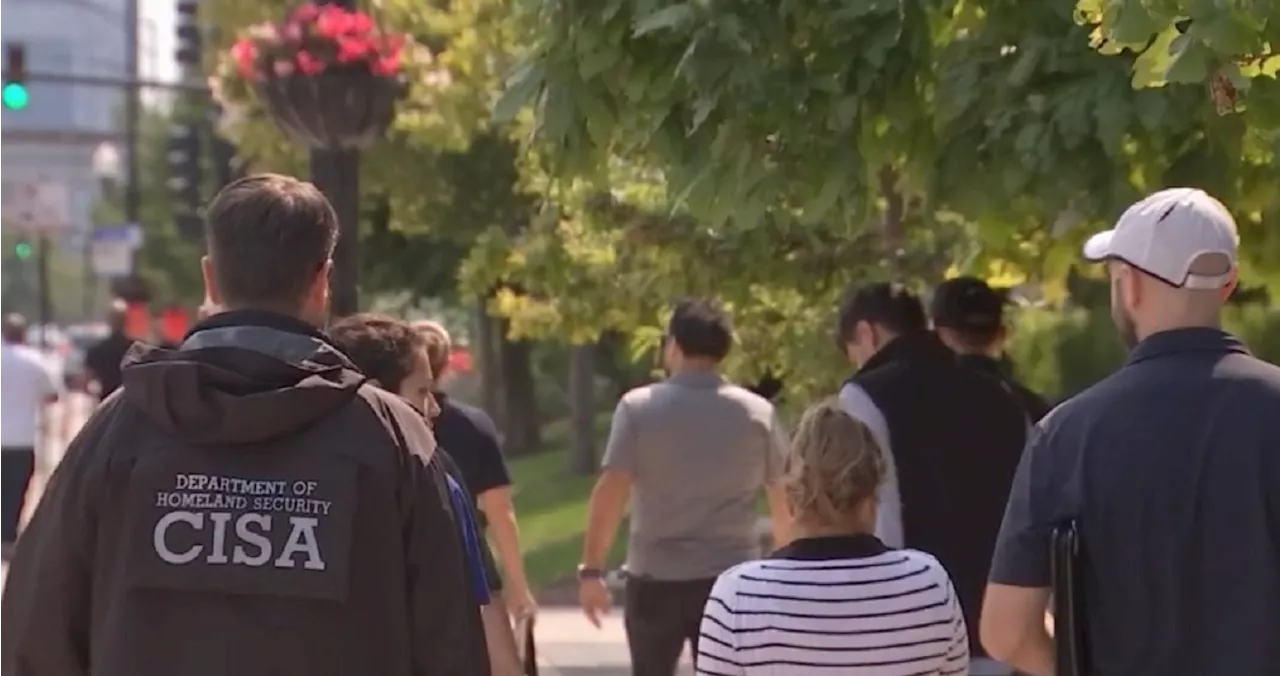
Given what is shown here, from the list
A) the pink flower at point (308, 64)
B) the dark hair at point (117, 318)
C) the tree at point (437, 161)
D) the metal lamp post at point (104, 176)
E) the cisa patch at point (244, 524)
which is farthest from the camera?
the metal lamp post at point (104, 176)

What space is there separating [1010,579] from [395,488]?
105cm

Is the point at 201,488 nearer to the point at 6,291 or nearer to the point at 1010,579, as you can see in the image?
the point at 1010,579

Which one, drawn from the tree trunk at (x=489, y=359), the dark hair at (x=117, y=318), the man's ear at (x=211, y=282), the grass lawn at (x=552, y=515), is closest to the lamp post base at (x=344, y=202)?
the dark hair at (x=117, y=318)

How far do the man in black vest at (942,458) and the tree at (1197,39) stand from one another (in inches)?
68.9

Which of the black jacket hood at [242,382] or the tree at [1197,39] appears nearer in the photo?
the black jacket hood at [242,382]

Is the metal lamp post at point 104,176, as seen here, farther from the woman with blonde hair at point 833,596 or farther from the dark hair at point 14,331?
the woman with blonde hair at point 833,596

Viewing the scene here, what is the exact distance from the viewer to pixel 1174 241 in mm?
3826

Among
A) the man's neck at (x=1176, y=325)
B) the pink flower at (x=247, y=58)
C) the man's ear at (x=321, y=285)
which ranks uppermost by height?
the pink flower at (x=247, y=58)

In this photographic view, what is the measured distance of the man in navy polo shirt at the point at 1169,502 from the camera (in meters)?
3.71

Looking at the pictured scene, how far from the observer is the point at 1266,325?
1593 cm

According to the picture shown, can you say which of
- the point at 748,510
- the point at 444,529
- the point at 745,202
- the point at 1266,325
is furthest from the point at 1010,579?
the point at 1266,325

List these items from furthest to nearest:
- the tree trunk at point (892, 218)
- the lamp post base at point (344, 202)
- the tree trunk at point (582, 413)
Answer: the tree trunk at point (582, 413)
the lamp post base at point (344, 202)
the tree trunk at point (892, 218)

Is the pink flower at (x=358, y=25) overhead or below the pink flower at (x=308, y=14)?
below

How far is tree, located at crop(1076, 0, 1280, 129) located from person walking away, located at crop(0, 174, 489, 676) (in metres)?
1.63
